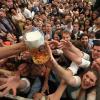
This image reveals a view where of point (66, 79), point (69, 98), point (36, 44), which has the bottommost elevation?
point (69, 98)

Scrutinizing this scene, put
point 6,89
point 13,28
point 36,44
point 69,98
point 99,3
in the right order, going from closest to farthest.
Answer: point 36,44
point 6,89
point 69,98
point 13,28
point 99,3

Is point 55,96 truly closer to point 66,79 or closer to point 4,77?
point 66,79

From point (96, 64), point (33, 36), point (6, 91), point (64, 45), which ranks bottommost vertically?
point (6, 91)

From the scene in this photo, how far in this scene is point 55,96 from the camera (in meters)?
2.85

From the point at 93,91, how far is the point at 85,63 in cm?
30

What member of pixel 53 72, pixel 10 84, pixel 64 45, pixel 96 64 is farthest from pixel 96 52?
pixel 10 84

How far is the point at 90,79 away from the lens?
2764 mm

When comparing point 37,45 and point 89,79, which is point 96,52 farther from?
point 37,45

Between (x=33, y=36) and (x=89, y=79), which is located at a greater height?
(x=33, y=36)

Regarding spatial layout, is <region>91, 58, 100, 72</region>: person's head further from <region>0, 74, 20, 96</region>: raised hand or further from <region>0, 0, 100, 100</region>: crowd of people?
<region>0, 74, 20, 96</region>: raised hand

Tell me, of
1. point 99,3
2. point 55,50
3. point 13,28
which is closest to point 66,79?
point 55,50

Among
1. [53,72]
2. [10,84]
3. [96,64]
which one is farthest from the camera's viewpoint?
[53,72]

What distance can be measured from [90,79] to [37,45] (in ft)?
1.90

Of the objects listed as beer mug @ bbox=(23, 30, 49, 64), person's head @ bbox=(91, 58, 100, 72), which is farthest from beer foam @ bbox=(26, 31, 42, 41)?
person's head @ bbox=(91, 58, 100, 72)
